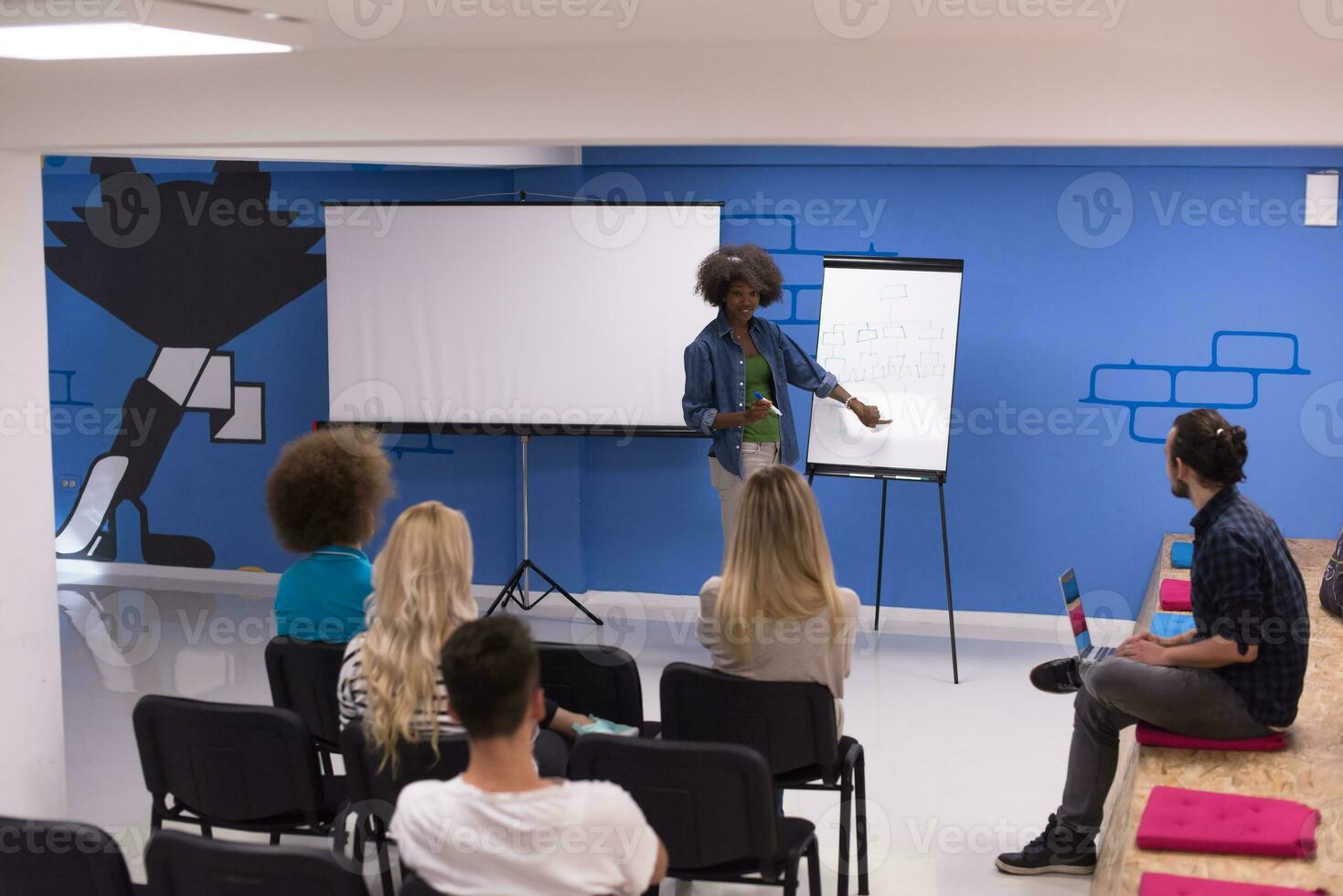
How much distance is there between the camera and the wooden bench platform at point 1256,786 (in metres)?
2.62

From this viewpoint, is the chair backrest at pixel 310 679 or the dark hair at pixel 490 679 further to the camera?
the chair backrest at pixel 310 679

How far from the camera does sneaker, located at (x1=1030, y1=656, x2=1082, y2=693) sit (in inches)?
140

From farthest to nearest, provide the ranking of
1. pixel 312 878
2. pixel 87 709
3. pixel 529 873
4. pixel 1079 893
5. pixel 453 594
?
pixel 87 709 < pixel 1079 893 < pixel 453 594 < pixel 312 878 < pixel 529 873

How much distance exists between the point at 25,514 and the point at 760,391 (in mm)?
2743

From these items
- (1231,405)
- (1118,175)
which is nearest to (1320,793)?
(1231,405)

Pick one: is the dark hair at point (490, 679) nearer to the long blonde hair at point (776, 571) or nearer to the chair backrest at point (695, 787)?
the chair backrest at point (695, 787)

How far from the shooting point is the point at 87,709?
16.2ft

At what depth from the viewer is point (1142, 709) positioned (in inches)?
127

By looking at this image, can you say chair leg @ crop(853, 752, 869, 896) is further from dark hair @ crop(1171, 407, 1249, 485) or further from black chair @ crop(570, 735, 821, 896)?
dark hair @ crop(1171, 407, 1249, 485)

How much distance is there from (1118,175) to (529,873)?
15.7 feet

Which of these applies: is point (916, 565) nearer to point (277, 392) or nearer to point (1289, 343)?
point (1289, 343)

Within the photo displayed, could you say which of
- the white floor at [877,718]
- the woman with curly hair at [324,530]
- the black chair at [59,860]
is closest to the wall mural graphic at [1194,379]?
the white floor at [877,718]

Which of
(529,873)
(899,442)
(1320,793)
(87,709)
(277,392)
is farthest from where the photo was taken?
(277,392)

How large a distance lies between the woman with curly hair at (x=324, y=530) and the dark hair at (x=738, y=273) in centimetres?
219
